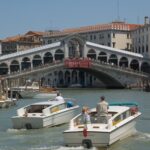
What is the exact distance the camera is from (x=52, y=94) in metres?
38.5

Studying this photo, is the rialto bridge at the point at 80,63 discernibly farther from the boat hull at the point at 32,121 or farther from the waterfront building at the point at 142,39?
the boat hull at the point at 32,121

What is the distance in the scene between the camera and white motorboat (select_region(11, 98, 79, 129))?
16641 millimetres

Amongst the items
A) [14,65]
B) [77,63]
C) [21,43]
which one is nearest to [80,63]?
[77,63]

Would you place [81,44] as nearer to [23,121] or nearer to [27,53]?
[27,53]

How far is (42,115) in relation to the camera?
16.9m

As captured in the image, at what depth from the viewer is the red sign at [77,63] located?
180 ft

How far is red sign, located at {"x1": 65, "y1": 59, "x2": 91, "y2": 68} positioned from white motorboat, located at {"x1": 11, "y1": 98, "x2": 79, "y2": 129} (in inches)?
1426

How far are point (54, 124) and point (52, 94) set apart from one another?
21110 millimetres

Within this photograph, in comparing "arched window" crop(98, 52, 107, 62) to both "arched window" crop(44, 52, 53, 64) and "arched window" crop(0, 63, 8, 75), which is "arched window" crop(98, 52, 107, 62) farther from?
"arched window" crop(0, 63, 8, 75)

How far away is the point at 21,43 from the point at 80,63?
30.7m

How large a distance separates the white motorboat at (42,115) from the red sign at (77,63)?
36.2m

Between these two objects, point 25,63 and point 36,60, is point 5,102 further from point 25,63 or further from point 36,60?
point 25,63

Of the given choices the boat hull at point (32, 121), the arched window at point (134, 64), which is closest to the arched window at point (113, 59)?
the arched window at point (134, 64)

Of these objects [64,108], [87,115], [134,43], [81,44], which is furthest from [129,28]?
[87,115]
